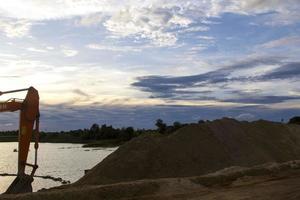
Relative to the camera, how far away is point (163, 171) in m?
29.0

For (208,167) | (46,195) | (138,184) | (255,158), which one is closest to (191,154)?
(208,167)

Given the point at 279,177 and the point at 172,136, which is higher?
the point at 172,136

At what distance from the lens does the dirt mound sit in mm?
28859

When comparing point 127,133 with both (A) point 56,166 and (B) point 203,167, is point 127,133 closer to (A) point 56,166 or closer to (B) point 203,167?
(A) point 56,166

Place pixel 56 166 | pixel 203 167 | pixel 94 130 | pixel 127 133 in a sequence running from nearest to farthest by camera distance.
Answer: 1. pixel 203 167
2. pixel 56 166
3. pixel 127 133
4. pixel 94 130

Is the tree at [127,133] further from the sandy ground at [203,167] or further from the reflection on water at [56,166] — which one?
the sandy ground at [203,167]

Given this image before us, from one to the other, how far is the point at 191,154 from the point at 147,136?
314 cm

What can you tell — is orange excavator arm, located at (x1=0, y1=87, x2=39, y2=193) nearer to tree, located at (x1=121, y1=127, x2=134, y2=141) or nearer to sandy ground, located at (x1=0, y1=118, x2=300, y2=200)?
sandy ground, located at (x1=0, y1=118, x2=300, y2=200)

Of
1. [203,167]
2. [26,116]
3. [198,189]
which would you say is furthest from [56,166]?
[198,189]

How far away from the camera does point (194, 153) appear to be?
103 ft

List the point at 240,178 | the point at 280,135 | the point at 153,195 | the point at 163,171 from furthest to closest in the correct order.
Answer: the point at 280,135 → the point at 163,171 → the point at 240,178 → the point at 153,195

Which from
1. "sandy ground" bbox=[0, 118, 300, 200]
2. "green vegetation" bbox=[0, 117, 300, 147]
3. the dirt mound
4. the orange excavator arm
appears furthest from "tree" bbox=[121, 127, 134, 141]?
the orange excavator arm

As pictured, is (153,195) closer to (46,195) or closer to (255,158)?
(46,195)

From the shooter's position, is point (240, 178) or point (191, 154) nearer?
point (240, 178)
